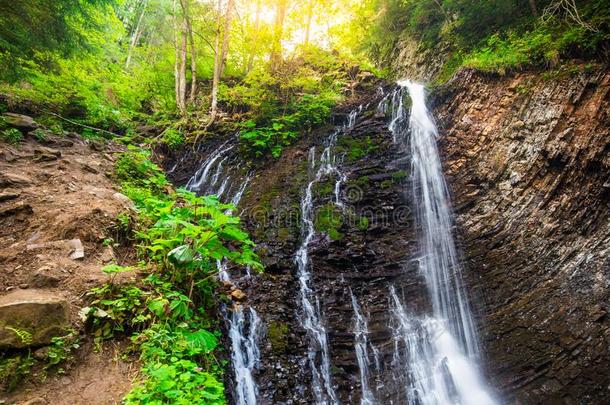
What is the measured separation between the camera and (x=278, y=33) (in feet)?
44.3

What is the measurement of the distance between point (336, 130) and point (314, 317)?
7319 millimetres

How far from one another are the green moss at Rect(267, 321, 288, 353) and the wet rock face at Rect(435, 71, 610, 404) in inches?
151

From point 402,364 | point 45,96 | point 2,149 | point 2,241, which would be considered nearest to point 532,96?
point 402,364

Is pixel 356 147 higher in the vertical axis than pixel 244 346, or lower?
higher

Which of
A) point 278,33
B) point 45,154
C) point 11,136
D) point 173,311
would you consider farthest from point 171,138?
point 173,311

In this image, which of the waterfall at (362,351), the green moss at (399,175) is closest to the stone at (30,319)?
the waterfall at (362,351)

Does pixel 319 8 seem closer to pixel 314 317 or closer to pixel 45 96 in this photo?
pixel 45 96

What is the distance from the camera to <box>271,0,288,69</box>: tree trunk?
532 inches

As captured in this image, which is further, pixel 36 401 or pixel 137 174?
pixel 137 174

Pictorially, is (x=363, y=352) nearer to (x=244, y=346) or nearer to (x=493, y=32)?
(x=244, y=346)

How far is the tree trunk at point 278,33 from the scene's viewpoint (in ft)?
44.3

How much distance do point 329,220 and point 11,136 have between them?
749cm

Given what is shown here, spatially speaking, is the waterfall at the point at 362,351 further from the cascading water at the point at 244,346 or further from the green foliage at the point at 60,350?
the green foliage at the point at 60,350

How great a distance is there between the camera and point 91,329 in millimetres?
3512
